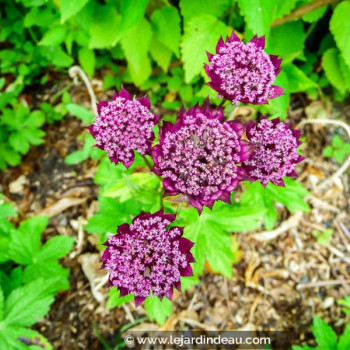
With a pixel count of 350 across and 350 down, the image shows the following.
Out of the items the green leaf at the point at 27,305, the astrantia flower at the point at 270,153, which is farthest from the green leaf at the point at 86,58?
the astrantia flower at the point at 270,153

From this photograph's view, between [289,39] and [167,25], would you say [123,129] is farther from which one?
[289,39]

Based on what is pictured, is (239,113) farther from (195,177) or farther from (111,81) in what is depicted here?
(195,177)

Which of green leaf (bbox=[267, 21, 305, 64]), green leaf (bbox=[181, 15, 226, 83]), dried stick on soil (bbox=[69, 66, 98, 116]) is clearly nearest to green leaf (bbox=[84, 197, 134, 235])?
green leaf (bbox=[181, 15, 226, 83])

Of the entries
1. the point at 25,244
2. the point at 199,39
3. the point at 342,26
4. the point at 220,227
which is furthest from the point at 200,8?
the point at 25,244

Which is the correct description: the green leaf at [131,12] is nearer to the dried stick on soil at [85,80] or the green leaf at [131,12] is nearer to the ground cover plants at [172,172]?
the ground cover plants at [172,172]

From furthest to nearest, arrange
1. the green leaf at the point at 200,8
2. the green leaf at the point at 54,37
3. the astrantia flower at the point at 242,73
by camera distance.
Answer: the green leaf at the point at 54,37
the green leaf at the point at 200,8
the astrantia flower at the point at 242,73
